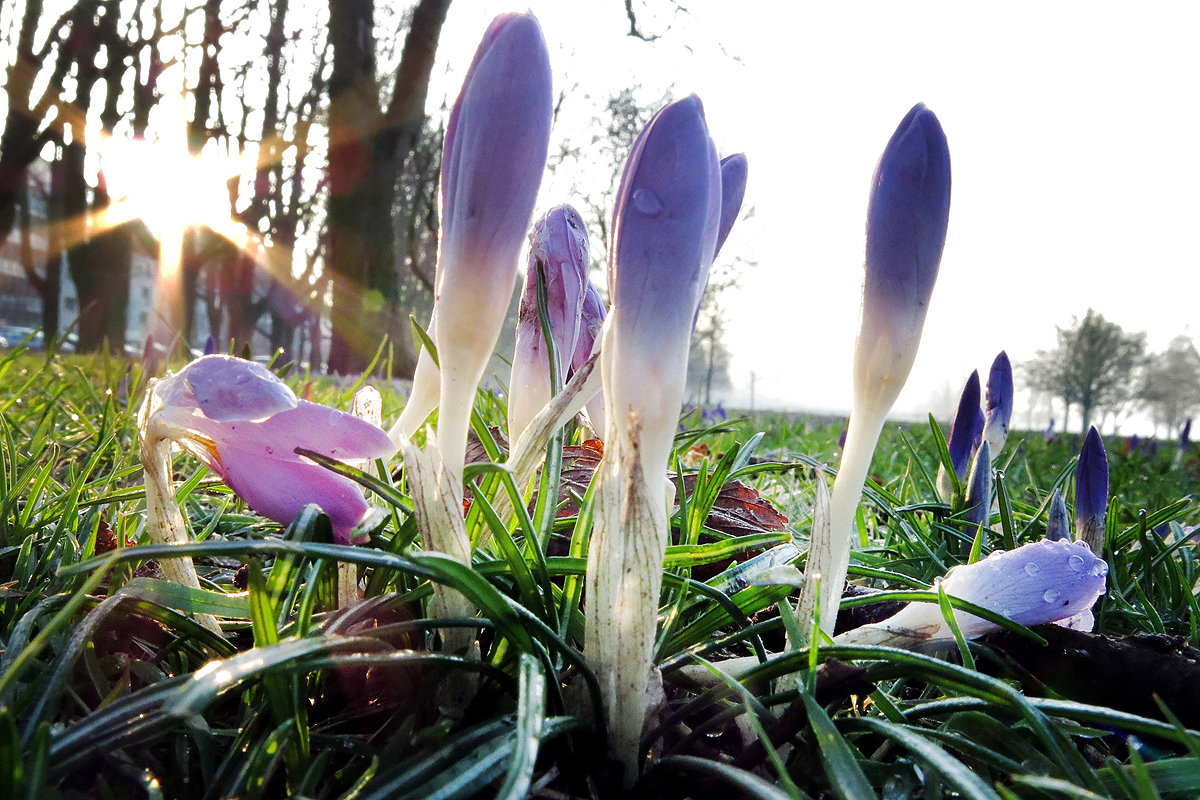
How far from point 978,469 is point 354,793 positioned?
5.04 feet

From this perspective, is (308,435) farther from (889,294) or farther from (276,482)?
(889,294)

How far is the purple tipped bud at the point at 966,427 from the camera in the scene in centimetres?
178

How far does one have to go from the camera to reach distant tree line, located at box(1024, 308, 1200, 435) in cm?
4081

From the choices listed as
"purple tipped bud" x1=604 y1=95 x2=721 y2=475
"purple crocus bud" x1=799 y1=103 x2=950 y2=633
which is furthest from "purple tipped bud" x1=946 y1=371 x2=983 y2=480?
"purple tipped bud" x1=604 y1=95 x2=721 y2=475

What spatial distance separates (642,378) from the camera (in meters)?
0.78

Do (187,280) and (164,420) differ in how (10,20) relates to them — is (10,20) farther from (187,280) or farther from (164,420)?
(164,420)

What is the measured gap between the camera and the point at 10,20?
43.1 feet

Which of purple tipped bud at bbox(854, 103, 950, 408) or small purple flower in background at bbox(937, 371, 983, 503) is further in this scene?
small purple flower in background at bbox(937, 371, 983, 503)

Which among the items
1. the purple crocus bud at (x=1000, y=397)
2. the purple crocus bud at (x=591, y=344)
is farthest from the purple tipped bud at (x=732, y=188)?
the purple crocus bud at (x=1000, y=397)

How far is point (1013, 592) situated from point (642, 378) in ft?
1.88

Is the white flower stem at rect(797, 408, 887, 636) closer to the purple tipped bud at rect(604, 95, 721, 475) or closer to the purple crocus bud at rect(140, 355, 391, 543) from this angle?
the purple tipped bud at rect(604, 95, 721, 475)

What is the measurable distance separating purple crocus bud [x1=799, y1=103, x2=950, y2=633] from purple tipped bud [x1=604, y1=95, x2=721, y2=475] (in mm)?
193

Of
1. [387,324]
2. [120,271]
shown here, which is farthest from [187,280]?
[387,324]

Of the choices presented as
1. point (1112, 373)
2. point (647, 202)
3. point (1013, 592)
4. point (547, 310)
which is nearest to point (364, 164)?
point (547, 310)
